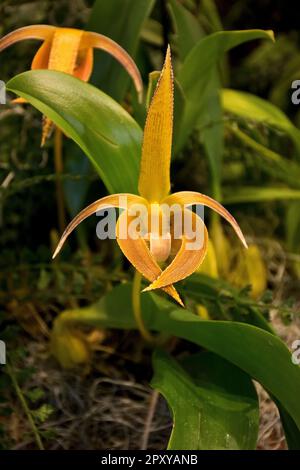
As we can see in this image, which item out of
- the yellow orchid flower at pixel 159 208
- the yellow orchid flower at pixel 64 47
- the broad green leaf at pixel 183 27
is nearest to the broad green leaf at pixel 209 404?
the yellow orchid flower at pixel 159 208

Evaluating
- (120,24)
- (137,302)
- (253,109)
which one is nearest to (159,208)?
(137,302)

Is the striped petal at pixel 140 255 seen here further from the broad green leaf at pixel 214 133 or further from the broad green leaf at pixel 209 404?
the broad green leaf at pixel 214 133

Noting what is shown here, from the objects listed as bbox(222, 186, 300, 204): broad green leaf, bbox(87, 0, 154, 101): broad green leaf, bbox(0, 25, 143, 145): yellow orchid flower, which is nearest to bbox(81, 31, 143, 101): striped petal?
bbox(0, 25, 143, 145): yellow orchid flower

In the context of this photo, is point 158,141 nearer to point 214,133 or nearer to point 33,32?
point 33,32

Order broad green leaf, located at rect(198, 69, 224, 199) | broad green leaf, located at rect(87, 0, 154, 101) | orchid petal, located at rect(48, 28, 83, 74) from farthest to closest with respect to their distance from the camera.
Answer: broad green leaf, located at rect(198, 69, 224, 199), broad green leaf, located at rect(87, 0, 154, 101), orchid petal, located at rect(48, 28, 83, 74)

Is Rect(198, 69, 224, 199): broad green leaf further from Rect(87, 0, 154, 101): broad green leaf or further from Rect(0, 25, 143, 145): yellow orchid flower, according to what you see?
Rect(0, 25, 143, 145): yellow orchid flower
